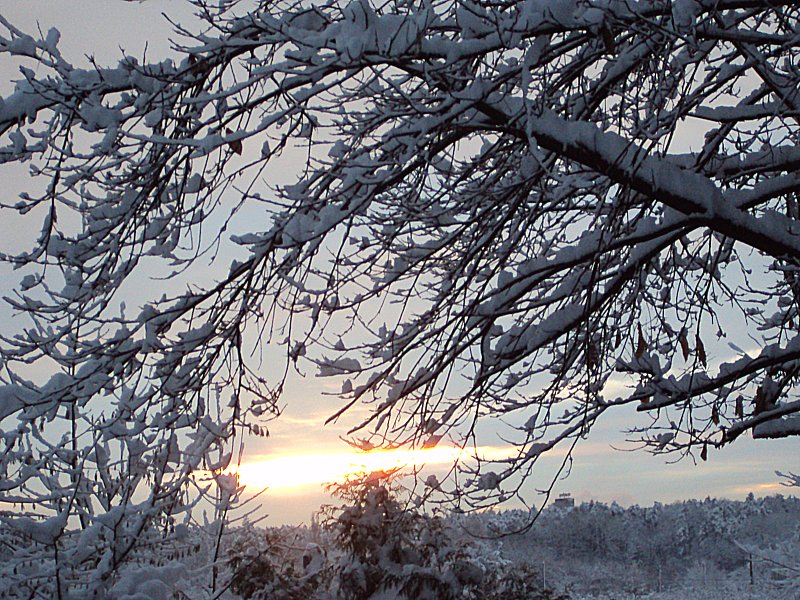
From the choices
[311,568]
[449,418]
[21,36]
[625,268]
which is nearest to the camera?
[21,36]

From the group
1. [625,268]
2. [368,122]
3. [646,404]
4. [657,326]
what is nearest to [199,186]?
[368,122]

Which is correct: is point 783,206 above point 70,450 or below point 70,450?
above

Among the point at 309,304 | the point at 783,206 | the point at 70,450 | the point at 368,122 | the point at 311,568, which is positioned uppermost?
the point at 783,206

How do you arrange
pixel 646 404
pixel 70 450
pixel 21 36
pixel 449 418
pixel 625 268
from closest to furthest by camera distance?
pixel 21 36 → pixel 625 268 → pixel 449 418 → pixel 70 450 → pixel 646 404

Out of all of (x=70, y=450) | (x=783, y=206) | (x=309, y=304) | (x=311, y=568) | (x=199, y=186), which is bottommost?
(x=311, y=568)

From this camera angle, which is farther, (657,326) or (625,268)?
(657,326)

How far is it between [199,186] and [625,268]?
256cm

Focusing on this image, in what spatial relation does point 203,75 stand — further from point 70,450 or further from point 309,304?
point 70,450

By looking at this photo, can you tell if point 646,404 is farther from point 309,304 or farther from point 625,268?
point 309,304

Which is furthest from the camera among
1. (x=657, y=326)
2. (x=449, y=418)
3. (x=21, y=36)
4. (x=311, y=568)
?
(x=311, y=568)

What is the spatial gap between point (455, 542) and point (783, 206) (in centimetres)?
606

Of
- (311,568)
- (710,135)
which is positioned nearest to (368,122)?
(710,135)

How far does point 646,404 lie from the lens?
6.04m

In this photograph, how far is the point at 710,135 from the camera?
5848 mm
